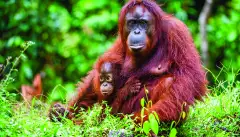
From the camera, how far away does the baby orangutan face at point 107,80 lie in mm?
4672

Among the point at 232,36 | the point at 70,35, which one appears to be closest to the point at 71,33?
the point at 70,35

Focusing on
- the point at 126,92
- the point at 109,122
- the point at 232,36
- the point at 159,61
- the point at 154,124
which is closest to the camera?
the point at 154,124

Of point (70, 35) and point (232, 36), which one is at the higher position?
point (70, 35)

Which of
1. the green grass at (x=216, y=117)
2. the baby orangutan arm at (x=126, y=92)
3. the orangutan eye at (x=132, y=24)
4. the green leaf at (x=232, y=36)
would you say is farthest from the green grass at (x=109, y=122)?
the green leaf at (x=232, y=36)

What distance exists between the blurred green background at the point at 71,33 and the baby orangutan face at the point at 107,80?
3.45 m

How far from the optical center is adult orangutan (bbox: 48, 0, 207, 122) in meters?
4.20

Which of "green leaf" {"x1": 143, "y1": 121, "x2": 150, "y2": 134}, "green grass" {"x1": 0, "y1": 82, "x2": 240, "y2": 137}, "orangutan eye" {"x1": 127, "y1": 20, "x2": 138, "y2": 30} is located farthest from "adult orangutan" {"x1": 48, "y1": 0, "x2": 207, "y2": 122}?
"green leaf" {"x1": 143, "y1": 121, "x2": 150, "y2": 134}

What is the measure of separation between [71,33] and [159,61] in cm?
456

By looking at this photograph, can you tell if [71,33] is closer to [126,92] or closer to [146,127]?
[126,92]

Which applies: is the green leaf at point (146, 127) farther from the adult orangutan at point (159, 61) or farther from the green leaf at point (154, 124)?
the adult orangutan at point (159, 61)

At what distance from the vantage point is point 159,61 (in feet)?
14.6

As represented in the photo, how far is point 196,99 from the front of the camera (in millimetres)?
4395

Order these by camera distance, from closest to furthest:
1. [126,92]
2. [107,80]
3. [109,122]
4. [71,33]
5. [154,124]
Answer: [154,124], [109,122], [126,92], [107,80], [71,33]

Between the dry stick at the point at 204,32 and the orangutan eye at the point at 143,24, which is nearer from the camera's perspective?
the orangutan eye at the point at 143,24
